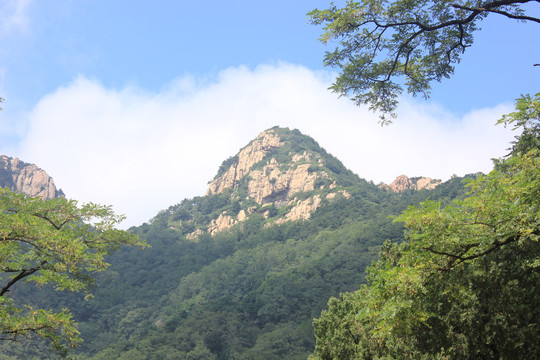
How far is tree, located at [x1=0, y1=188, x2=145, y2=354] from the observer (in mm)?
7051

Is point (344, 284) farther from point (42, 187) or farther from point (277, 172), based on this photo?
point (42, 187)

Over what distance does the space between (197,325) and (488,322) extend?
55.0 m

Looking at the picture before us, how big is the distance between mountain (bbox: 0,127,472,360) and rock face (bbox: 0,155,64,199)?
25.3 metres

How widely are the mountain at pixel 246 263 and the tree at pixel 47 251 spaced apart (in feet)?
129

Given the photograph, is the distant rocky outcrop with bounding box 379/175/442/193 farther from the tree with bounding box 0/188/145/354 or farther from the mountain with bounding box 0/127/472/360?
the tree with bounding box 0/188/145/354

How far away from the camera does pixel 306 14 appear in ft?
22.4

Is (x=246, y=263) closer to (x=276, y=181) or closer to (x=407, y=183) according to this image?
(x=276, y=181)

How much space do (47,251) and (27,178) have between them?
125104 mm

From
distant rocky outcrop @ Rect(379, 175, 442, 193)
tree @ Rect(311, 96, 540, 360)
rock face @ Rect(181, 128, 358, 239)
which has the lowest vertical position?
tree @ Rect(311, 96, 540, 360)

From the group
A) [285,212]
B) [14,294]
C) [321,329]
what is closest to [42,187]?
[14,294]

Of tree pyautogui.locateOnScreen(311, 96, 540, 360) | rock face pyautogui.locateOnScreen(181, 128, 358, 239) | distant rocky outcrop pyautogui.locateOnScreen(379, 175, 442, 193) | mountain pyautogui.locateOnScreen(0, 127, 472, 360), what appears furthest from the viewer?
rock face pyautogui.locateOnScreen(181, 128, 358, 239)

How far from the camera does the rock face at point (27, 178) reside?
114m

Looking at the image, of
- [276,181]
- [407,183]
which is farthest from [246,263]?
[407,183]

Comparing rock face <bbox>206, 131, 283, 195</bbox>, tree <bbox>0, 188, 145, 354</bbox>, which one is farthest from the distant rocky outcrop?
tree <bbox>0, 188, 145, 354</bbox>
